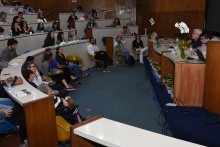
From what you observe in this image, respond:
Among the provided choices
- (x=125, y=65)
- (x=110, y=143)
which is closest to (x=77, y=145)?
(x=110, y=143)

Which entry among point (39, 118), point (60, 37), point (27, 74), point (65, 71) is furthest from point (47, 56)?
point (39, 118)

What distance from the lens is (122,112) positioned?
5180 millimetres

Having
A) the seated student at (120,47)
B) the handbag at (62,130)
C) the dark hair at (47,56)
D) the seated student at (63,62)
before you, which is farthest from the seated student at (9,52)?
the seated student at (120,47)

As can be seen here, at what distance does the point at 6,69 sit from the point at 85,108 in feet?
5.53

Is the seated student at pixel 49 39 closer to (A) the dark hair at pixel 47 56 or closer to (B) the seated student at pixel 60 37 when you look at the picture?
(B) the seated student at pixel 60 37

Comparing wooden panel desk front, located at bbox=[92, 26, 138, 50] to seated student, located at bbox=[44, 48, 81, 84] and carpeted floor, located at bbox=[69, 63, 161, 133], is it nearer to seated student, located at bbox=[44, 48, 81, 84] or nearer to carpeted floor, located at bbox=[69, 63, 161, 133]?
carpeted floor, located at bbox=[69, 63, 161, 133]

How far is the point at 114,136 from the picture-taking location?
193 cm

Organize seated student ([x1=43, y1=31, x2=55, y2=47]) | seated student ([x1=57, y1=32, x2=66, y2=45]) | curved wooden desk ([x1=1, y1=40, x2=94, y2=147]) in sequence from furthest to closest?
1. seated student ([x1=57, y1=32, x2=66, y2=45])
2. seated student ([x1=43, y1=31, x2=55, y2=47])
3. curved wooden desk ([x1=1, y1=40, x2=94, y2=147])

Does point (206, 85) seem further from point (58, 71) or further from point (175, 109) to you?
point (58, 71)

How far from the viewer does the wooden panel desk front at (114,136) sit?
72.1 inches

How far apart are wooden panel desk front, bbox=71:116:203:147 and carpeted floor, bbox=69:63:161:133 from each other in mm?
2396

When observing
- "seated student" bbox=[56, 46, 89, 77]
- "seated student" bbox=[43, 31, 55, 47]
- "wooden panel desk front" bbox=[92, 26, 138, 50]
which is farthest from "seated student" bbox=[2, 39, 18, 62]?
"wooden panel desk front" bbox=[92, 26, 138, 50]

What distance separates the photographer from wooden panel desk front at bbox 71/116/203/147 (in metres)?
1.83

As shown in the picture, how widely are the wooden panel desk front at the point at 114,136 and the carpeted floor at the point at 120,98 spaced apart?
94.3 inches
